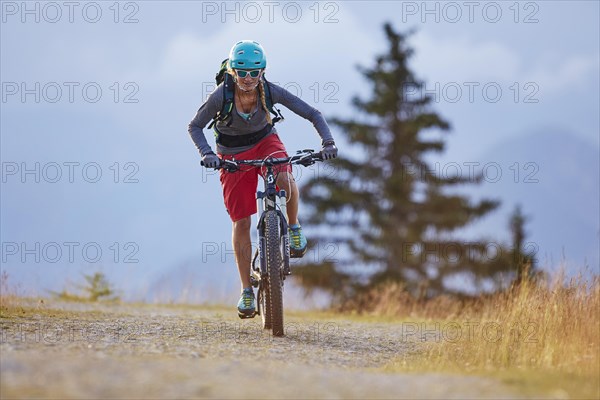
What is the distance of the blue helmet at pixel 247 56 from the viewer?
692cm

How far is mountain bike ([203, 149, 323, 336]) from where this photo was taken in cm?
694

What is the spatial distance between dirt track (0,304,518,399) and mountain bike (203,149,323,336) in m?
0.35

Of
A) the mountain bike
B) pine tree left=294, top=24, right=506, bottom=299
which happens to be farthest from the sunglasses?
pine tree left=294, top=24, right=506, bottom=299

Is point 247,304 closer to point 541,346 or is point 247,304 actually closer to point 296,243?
point 296,243

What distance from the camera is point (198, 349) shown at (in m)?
5.79

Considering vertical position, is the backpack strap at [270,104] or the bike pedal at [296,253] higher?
the backpack strap at [270,104]

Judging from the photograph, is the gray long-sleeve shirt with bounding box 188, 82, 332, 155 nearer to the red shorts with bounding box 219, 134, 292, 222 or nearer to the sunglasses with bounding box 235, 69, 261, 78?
the red shorts with bounding box 219, 134, 292, 222

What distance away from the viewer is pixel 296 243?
7.31 meters

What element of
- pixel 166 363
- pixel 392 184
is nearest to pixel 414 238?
pixel 392 184

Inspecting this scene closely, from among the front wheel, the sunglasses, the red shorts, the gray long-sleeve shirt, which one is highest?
the sunglasses

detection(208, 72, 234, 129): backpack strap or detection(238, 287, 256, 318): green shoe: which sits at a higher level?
detection(208, 72, 234, 129): backpack strap

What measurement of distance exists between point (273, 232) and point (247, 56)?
5.01 ft

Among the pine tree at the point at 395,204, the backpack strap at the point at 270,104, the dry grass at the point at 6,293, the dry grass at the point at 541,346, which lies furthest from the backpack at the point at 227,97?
the pine tree at the point at 395,204

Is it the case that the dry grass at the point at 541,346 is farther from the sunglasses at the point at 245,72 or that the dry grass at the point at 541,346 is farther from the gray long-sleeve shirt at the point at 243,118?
the sunglasses at the point at 245,72
